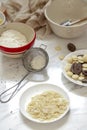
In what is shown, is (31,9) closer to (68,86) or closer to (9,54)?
(9,54)

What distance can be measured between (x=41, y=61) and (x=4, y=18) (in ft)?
0.86

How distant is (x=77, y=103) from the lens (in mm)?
872

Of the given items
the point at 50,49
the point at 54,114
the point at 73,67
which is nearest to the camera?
the point at 54,114

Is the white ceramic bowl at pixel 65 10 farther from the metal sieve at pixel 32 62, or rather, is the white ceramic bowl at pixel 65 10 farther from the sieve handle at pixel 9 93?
the sieve handle at pixel 9 93

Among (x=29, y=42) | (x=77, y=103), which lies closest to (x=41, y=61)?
(x=29, y=42)

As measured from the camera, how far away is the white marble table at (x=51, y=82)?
818 millimetres

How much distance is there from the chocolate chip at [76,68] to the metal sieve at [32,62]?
0.09 m

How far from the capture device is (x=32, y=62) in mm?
961

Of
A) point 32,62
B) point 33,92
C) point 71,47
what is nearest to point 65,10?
point 71,47

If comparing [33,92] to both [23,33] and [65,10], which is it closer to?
[23,33]

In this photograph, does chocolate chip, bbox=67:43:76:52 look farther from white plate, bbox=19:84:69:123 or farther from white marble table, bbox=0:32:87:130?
white plate, bbox=19:84:69:123

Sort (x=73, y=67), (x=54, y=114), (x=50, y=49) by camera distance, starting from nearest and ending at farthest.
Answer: (x=54, y=114) → (x=73, y=67) → (x=50, y=49)

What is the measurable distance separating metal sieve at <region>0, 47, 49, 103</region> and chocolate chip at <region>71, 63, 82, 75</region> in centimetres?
9

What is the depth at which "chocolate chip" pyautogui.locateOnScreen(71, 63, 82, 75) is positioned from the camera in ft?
3.03
